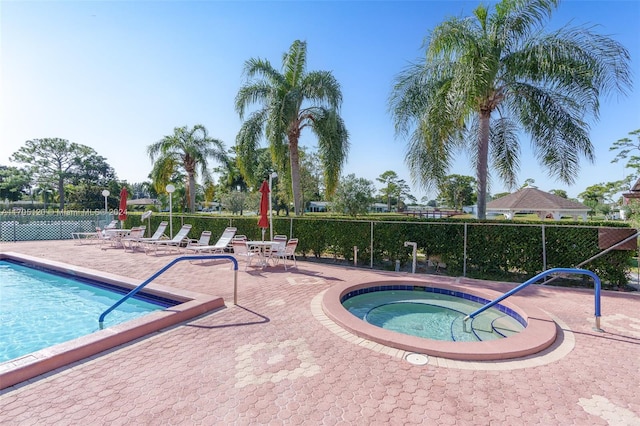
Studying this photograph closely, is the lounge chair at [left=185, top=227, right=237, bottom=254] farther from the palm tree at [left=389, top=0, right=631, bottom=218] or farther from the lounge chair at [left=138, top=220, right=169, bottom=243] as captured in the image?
the palm tree at [left=389, top=0, right=631, bottom=218]

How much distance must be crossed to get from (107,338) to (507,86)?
1238 cm

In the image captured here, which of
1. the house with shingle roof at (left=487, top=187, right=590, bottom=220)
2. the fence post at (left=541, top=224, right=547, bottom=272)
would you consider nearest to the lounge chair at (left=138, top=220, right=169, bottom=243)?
the fence post at (left=541, top=224, right=547, bottom=272)

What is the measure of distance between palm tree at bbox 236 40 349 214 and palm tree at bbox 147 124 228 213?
8.44 meters

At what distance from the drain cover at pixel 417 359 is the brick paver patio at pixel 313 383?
0.24ft

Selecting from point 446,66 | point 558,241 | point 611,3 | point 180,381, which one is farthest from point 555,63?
point 180,381

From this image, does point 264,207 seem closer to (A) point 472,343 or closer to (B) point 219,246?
(B) point 219,246

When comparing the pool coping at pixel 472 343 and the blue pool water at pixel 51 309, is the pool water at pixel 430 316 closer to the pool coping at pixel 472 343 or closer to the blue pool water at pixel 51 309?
the pool coping at pixel 472 343

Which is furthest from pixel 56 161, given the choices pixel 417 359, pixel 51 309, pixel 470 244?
pixel 417 359

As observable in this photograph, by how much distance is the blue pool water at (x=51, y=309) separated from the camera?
542cm

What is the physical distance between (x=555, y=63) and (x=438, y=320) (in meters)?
8.50

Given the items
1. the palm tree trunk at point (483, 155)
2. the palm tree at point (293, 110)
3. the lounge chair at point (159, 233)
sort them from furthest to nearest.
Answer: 1. the lounge chair at point (159, 233)
2. the palm tree at point (293, 110)
3. the palm tree trunk at point (483, 155)

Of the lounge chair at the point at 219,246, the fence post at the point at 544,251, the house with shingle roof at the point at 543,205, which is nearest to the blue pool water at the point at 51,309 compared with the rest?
the lounge chair at the point at 219,246

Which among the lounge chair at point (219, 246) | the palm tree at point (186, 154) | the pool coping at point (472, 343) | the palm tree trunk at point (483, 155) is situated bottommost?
the pool coping at point (472, 343)

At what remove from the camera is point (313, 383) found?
3.41 metres
